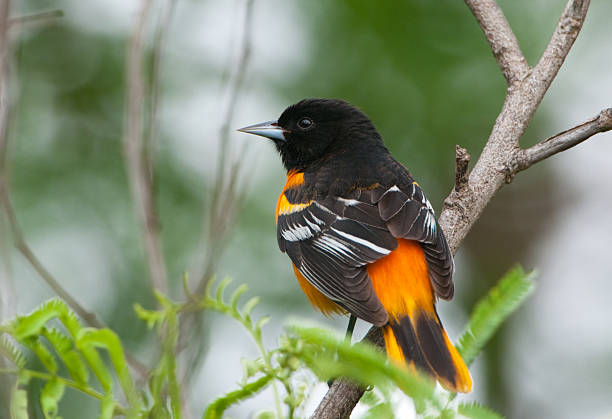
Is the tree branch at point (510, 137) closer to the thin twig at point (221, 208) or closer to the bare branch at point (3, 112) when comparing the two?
the thin twig at point (221, 208)

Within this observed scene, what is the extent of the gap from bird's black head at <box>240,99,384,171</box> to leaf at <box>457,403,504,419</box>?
3.28 meters

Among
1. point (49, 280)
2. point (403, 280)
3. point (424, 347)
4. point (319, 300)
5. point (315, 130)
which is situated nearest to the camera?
point (49, 280)

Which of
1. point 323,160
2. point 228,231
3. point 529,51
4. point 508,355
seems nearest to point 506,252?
point 508,355

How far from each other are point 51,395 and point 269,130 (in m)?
3.15

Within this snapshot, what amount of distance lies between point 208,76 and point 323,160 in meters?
3.25

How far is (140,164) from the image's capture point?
8.44 feet

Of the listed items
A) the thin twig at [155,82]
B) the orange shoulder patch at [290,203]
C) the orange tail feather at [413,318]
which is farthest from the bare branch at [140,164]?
the orange shoulder patch at [290,203]

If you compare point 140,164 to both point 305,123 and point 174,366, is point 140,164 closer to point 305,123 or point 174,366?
point 174,366

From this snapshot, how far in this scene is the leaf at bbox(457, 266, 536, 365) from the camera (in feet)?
4.46

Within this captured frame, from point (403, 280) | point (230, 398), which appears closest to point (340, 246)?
point (403, 280)

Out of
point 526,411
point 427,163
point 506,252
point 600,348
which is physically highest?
point 427,163

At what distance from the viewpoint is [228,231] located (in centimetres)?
254

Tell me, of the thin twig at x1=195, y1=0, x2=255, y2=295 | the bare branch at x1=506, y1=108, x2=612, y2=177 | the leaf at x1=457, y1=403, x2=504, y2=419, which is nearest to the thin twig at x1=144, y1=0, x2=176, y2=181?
the thin twig at x1=195, y1=0, x2=255, y2=295

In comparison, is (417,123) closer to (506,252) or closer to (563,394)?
(506,252)
